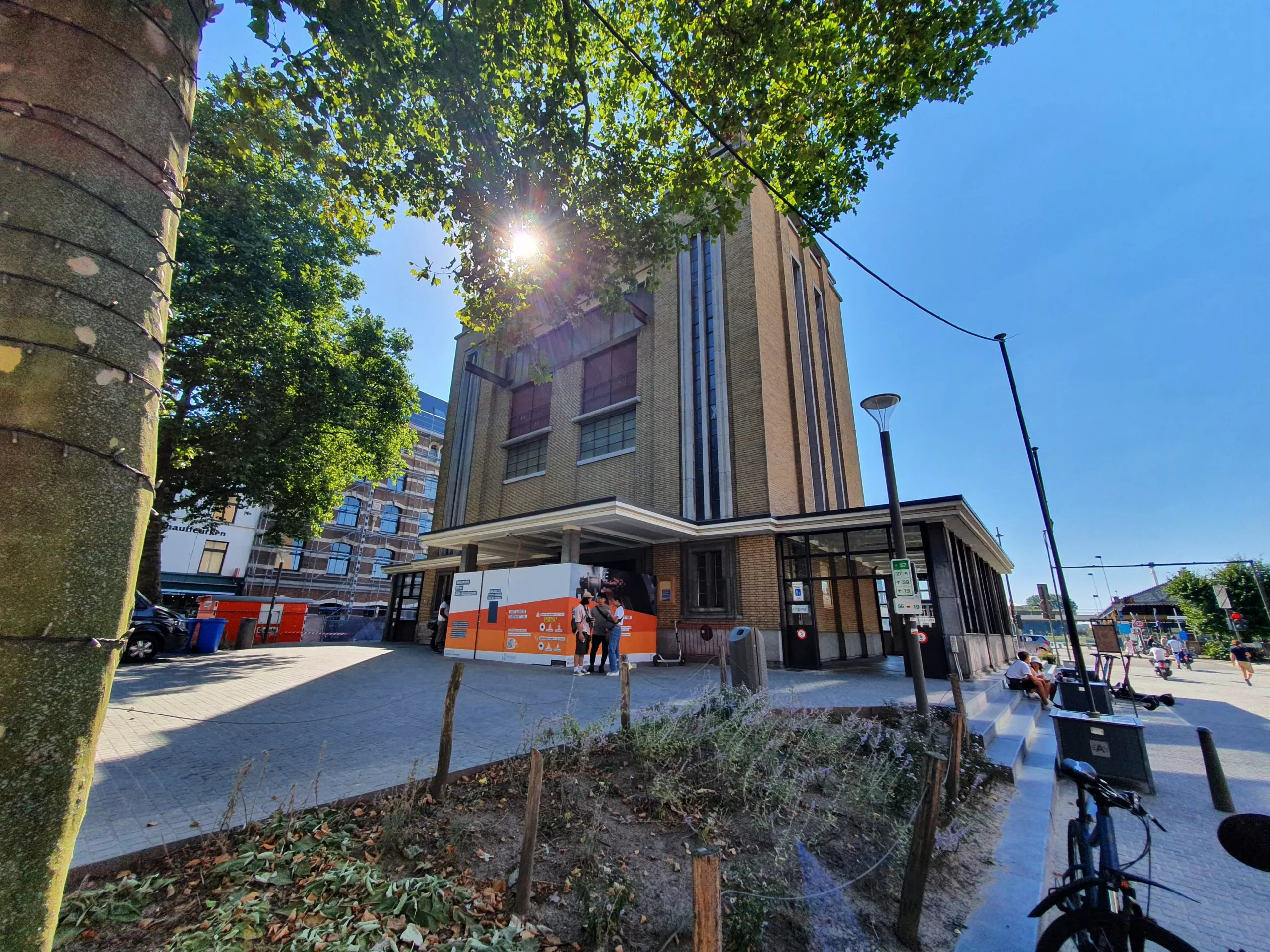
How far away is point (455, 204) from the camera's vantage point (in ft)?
21.2

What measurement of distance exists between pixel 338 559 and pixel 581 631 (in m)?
35.6

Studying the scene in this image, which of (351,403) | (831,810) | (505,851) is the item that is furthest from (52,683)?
(351,403)

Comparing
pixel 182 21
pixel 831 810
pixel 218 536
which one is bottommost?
pixel 831 810

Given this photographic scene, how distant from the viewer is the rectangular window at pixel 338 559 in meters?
39.0

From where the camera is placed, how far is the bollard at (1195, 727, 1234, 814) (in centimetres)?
559

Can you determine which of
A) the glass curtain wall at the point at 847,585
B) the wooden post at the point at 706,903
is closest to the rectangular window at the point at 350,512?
the glass curtain wall at the point at 847,585

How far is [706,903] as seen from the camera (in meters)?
1.88

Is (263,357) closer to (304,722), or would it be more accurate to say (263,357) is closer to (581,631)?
(581,631)

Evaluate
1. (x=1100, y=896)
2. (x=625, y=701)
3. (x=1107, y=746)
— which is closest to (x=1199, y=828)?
(x=1107, y=746)

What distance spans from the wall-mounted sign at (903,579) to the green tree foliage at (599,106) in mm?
4509

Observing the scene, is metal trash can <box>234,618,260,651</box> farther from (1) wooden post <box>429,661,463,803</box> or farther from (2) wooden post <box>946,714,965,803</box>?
(2) wooden post <box>946,714,965,803</box>

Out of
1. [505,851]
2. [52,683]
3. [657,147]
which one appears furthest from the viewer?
[657,147]

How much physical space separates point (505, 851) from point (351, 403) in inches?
653

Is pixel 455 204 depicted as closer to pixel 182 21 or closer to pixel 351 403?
pixel 182 21
